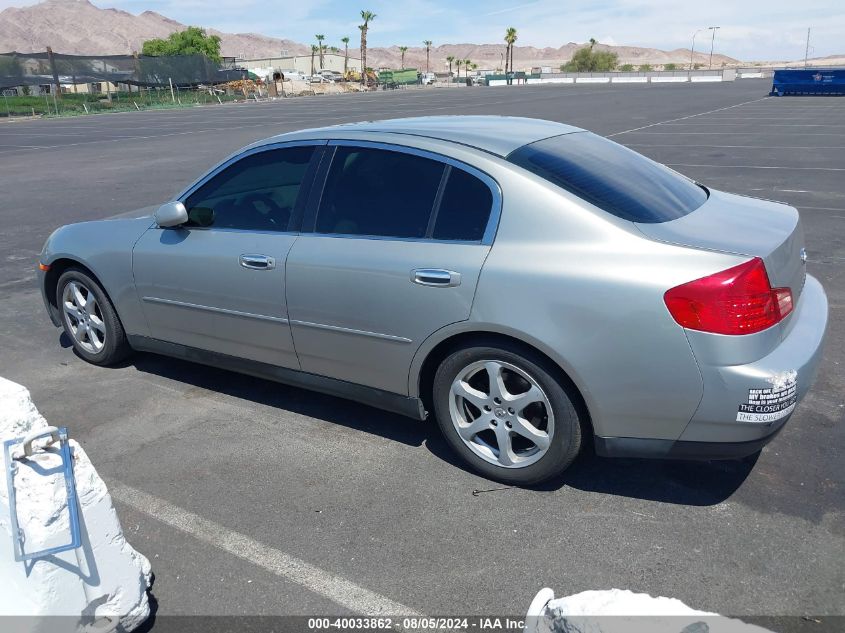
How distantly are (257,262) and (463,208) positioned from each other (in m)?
1.25

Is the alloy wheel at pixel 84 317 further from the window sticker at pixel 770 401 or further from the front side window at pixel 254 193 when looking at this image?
the window sticker at pixel 770 401

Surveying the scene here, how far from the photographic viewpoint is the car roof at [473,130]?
3707 mm

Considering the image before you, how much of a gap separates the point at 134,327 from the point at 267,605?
8.69ft

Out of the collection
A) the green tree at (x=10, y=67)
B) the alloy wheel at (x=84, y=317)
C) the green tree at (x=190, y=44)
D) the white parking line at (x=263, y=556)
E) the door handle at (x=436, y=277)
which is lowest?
the white parking line at (x=263, y=556)

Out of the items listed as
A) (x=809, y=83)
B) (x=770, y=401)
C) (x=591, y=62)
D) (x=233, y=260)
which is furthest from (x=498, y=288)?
(x=591, y=62)

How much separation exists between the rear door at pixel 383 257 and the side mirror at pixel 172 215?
85 centimetres

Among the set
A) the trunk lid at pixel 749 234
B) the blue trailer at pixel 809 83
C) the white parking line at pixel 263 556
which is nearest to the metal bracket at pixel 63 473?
the white parking line at pixel 263 556

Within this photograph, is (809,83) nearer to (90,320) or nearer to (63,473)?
(90,320)

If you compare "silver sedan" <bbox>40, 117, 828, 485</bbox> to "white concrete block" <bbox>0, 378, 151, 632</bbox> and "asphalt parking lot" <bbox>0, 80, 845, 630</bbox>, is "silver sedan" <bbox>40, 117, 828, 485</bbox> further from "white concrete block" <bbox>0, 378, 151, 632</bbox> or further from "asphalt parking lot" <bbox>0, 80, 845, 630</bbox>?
"white concrete block" <bbox>0, 378, 151, 632</bbox>

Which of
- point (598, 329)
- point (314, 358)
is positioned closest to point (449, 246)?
point (598, 329)

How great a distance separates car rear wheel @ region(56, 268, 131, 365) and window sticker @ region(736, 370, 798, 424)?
3.94 metres

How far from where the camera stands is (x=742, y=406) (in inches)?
116

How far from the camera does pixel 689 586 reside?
280cm

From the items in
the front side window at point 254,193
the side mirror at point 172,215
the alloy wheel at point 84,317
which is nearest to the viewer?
the front side window at point 254,193
